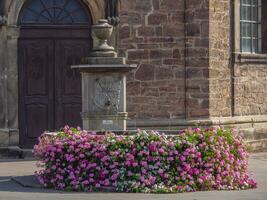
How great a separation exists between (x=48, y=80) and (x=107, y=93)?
5.03 m

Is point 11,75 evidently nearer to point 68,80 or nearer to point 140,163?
point 68,80

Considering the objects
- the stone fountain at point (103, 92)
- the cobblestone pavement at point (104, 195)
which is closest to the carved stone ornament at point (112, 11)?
the stone fountain at point (103, 92)

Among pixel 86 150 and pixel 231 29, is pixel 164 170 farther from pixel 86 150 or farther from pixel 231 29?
pixel 231 29

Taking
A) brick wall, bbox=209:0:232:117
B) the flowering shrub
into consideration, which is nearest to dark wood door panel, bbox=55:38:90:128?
brick wall, bbox=209:0:232:117

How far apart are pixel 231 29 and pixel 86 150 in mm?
8415

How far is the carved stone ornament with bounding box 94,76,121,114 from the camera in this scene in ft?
43.8

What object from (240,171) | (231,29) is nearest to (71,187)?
(240,171)

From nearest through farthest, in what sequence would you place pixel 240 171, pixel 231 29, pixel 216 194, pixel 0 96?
pixel 216 194, pixel 240 171, pixel 0 96, pixel 231 29

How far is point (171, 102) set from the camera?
18.3 meters

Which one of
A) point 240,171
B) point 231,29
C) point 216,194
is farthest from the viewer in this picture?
point 231,29

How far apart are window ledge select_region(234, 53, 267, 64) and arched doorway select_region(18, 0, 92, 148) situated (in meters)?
3.67

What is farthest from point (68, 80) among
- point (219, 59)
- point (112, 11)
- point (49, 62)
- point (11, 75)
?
point (219, 59)

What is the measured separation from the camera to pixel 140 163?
38.7 ft

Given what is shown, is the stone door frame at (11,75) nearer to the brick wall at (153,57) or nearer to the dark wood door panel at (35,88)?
the dark wood door panel at (35,88)
